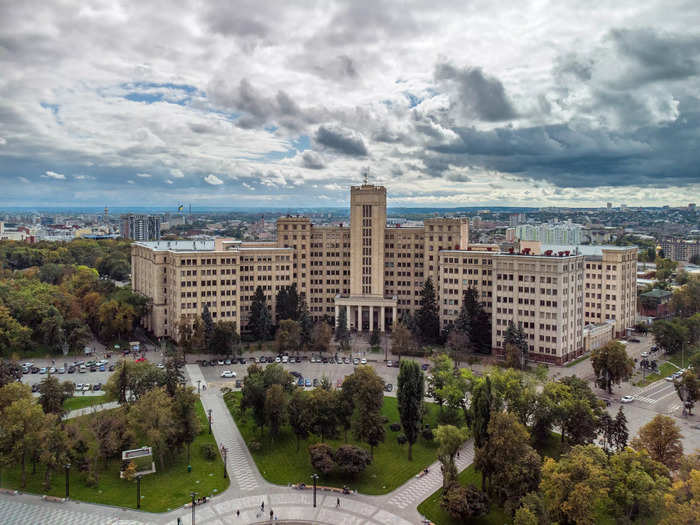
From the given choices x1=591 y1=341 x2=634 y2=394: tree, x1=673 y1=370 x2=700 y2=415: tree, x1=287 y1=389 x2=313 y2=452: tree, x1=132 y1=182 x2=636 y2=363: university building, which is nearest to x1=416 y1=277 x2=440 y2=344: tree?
x1=132 y1=182 x2=636 y2=363: university building

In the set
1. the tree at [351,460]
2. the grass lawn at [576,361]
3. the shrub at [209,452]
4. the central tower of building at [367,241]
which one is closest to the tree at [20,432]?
the shrub at [209,452]

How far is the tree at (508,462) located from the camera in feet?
172

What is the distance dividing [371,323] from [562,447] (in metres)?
67.7

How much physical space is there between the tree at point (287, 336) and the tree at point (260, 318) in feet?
28.0

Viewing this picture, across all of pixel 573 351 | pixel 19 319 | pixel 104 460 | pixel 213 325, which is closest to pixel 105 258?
pixel 19 319

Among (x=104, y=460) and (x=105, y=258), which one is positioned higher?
(x=105, y=258)

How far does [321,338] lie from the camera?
112m

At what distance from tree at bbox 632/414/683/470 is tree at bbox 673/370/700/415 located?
89.5 ft

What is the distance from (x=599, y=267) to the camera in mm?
125812

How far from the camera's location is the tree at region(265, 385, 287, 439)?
226 ft

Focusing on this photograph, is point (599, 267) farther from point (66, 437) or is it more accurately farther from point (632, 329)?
point (66, 437)

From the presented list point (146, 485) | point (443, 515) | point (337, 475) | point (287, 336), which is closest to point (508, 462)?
point (443, 515)

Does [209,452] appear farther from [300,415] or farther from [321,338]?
[321,338]

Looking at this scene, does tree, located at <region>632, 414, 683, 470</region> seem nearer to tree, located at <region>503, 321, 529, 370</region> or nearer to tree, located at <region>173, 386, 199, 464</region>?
tree, located at <region>503, 321, 529, 370</region>
